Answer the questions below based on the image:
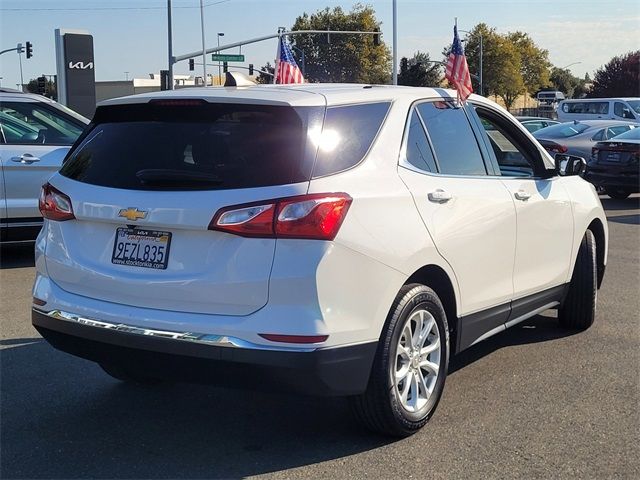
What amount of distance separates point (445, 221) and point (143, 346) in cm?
168

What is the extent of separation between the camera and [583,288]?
581cm

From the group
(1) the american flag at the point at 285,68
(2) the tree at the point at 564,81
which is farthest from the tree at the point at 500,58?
(1) the american flag at the point at 285,68

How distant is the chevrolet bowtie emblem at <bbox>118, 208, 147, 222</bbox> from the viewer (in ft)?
11.6

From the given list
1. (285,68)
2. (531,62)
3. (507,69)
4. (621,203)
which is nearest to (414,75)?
(507,69)

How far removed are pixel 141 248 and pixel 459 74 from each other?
3140mm

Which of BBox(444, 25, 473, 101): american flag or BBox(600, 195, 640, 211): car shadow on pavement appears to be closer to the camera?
BBox(444, 25, 473, 101): american flag

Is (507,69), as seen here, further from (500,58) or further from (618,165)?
(618,165)

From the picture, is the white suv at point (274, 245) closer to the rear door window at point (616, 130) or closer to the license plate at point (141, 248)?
the license plate at point (141, 248)

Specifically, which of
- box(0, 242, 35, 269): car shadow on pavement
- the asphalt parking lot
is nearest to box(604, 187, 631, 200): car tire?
the asphalt parking lot

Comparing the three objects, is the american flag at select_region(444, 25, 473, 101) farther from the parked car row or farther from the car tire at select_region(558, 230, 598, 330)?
the parked car row

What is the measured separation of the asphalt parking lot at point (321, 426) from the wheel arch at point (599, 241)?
954 mm

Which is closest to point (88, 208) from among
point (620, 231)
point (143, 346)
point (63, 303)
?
point (63, 303)

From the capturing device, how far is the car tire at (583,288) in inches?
228

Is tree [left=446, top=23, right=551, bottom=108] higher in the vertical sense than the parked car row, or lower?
higher
